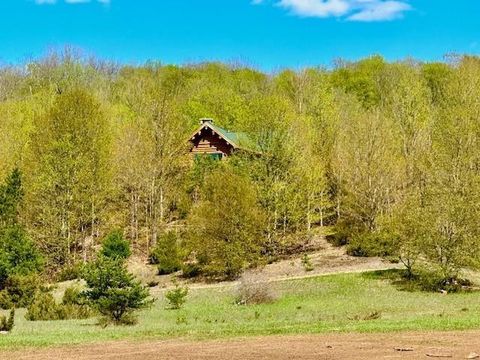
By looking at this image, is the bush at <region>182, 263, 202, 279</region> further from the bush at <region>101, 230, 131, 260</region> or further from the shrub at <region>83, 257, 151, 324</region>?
the shrub at <region>83, 257, 151, 324</region>

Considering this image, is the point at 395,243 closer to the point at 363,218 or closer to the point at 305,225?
the point at 363,218

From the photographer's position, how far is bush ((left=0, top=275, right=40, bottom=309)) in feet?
107

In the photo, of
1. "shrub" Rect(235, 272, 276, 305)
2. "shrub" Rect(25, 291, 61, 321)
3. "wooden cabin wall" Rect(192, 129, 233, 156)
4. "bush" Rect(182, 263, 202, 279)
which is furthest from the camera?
"wooden cabin wall" Rect(192, 129, 233, 156)

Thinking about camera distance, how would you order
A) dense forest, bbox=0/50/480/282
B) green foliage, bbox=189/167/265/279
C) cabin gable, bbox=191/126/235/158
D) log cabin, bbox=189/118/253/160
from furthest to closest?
cabin gable, bbox=191/126/235/158, log cabin, bbox=189/118/253/160, green foliage, bbox=189/167/265/279, dense forest, bbox=0/50/480/282

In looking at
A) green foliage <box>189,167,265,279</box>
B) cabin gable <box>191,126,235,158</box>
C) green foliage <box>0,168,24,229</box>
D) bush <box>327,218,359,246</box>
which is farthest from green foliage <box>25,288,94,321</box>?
cabin gable <box>191,126,235,158</box>

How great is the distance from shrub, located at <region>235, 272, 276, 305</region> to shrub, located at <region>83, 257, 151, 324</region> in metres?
6.73

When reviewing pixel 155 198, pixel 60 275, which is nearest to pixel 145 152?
pixel 155 198

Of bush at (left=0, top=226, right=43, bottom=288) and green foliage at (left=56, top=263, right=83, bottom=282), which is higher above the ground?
bush at (left=0, top=226, right=43, bottom=288)

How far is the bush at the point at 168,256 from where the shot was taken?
42.6 meters

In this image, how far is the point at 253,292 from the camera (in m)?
30.7

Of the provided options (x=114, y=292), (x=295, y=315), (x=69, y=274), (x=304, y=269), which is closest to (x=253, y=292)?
(x=295, y=315)

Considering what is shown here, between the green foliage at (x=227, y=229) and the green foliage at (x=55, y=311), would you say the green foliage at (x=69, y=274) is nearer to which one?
the green foliage at (x=227, y=229)

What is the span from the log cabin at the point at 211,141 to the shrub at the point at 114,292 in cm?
3275

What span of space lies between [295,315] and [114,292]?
24.4 ft
